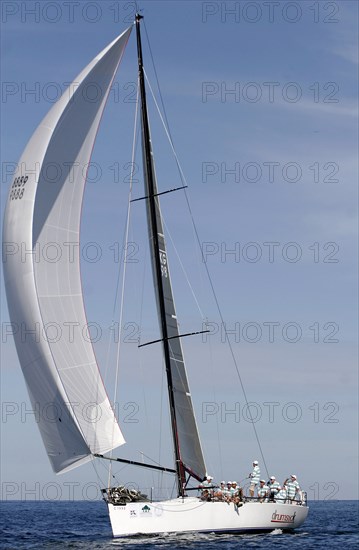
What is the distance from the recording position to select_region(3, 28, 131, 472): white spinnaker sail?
31.7 m

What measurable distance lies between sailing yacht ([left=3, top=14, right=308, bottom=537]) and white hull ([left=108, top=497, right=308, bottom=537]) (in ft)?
0.11

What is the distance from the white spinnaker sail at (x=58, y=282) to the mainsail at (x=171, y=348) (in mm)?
2918

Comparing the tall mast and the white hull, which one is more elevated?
the tall mast

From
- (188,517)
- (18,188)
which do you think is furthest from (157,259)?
(188,517)

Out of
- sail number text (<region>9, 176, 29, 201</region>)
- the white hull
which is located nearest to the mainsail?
the white hull

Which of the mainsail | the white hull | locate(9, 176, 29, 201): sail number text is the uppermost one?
locate(9, 176, 29, 201): sail number text

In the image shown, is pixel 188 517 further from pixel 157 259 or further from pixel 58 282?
pixel 157 259

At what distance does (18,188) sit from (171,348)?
8027 mm

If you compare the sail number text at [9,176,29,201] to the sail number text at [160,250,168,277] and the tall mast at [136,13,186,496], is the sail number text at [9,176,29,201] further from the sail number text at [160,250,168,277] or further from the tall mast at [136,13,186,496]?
the sail number text at [160,250,168,277]

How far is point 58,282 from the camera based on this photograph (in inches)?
1302

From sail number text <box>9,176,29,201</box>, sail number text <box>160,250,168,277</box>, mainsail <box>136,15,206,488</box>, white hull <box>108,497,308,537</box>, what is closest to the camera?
sail number text <box>9,176,29,201</box>

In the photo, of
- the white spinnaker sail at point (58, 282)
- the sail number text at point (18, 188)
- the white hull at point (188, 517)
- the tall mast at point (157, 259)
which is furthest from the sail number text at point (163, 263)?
the white hull at point (188, 517)

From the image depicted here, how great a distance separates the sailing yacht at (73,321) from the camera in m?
31.8

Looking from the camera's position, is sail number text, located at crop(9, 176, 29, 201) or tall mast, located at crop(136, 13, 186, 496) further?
tall mast, located at crop(136, 13, 186, 496)
